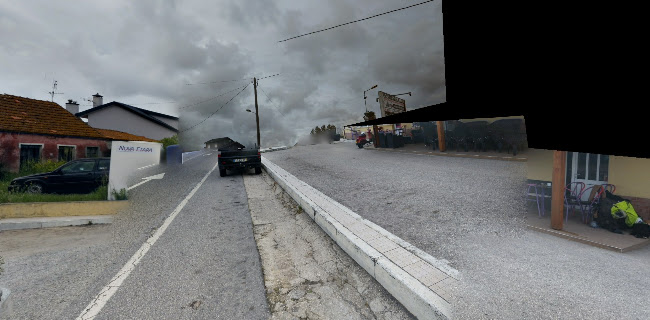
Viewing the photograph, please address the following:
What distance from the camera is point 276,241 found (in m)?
5.04

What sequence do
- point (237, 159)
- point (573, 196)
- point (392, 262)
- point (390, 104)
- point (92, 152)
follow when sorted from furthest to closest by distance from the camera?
point (237, 159) → point (92, 152) → point (392, 262) → point (573, 196) → point (390, 104)

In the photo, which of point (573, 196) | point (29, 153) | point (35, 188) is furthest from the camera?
point (35, 188)

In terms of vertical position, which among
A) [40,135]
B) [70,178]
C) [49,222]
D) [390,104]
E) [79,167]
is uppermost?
[390,104]

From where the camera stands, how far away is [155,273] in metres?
3.93

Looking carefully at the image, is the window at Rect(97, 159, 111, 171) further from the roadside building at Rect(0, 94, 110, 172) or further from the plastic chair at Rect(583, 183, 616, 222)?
the plastic chair at Rect(583, 183, 616, 222)

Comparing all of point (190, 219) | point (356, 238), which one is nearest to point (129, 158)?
point (190, 219)

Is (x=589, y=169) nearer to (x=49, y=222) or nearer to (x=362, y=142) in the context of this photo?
(x=49, y=222)

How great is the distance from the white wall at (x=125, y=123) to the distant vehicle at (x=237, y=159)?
20.5ft

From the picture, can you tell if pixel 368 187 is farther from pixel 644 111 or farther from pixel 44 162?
pixel 644 111

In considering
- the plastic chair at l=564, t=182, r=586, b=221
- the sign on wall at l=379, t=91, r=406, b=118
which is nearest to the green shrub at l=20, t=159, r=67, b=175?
the sign on wall at l=379, t=91, r=406, b=118

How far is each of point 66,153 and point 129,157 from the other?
1.11 metres

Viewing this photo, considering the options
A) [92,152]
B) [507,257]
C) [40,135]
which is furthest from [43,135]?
[507,257]

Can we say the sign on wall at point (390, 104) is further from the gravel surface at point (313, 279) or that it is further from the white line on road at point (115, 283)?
the white line on road at point (115, 283)

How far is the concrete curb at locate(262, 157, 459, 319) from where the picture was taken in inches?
113
